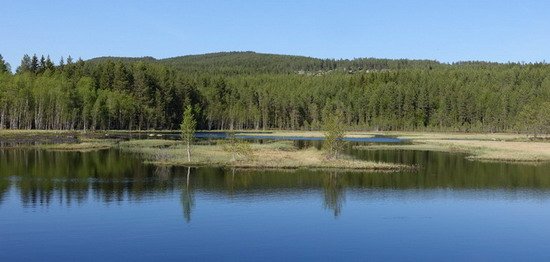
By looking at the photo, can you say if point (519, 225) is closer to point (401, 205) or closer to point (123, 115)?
point (401, 205)

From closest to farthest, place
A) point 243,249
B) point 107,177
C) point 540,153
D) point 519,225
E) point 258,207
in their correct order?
point 243,249 < point 519,225 < point 258,207 < point 107,177 < point 540,153

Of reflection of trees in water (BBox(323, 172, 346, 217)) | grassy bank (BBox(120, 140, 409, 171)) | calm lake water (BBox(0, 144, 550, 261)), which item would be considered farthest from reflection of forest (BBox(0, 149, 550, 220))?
grassy bank (BBox(120, 140, 409, 171))

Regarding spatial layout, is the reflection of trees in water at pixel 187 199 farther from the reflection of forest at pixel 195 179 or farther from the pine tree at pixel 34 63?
the pine tree at pixel 34 63

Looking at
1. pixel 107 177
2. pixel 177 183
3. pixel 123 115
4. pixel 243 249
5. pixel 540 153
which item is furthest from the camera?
pixel 123 115

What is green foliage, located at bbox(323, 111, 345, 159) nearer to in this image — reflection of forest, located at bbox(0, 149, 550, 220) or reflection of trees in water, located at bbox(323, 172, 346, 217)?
reflection of forest, located at bbox(0, 149, 550, 220)

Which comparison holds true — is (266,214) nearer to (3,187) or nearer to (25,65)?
(3,187)

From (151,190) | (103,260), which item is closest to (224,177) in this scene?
(151,190)

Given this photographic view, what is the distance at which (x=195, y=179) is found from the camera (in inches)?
2402

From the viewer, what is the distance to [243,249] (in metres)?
34.2

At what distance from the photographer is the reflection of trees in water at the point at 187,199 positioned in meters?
43.7

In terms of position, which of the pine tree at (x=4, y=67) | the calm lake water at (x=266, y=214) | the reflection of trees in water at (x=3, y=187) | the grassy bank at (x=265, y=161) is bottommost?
the calm lake water at (x=266, y=214)

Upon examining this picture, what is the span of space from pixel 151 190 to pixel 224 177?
10.9m

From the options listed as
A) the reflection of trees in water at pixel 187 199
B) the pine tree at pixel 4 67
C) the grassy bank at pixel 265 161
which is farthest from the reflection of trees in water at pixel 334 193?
the pine tree at pixel 4 67

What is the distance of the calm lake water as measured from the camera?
34031mm
